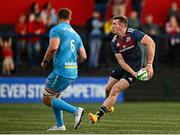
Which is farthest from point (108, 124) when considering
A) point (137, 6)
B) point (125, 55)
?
point (137, 6)

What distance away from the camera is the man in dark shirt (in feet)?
48.3

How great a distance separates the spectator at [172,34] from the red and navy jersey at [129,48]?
1219 centimetres

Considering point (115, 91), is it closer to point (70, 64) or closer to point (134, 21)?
point (70, 64)

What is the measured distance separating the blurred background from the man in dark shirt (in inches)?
419

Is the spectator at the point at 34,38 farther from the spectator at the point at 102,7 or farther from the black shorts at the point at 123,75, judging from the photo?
the black shorts at the point at 123,75

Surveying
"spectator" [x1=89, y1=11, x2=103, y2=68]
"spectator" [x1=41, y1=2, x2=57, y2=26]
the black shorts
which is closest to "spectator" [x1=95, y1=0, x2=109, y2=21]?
"spectator" [x1=89, y1=11, x2=103, y2=68]

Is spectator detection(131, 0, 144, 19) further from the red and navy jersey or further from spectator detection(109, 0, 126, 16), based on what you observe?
the red and navy jersey

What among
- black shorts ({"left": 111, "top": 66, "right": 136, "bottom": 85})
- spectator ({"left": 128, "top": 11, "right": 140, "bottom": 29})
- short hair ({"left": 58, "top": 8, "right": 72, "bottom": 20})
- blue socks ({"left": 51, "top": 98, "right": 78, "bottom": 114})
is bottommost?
blue socks ({"left": 51, "top": 98, "right": 78, "bottom": 114})

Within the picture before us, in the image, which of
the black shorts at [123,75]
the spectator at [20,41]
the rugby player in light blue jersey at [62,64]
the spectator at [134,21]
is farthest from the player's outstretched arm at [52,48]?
the spectator at [134,21]

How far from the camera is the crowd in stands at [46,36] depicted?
26297 mm

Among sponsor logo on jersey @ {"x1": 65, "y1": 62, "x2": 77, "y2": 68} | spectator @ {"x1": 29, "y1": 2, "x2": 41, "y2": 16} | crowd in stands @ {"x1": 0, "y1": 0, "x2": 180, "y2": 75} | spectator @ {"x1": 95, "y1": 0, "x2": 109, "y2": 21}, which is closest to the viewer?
sponsor logo on jersey @ {"x1": 65, "y1": 62, "x2": 77, "y2": 68}

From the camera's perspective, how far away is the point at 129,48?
15.1 meters

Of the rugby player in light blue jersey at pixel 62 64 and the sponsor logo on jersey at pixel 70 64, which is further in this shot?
the sponsor logo on jersey at pixel 70 64

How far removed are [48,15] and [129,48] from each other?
1222cm
